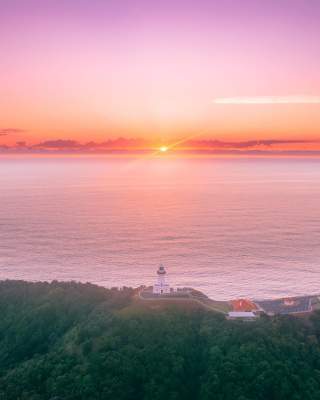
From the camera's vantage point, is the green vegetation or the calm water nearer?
the green vegetation

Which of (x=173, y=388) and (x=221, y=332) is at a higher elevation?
(x=221, y=332)

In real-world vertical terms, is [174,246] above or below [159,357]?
above

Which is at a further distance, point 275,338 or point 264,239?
point 264,239

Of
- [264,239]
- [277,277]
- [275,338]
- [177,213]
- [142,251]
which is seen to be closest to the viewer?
[275,338]

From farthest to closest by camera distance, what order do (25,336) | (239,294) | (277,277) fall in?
1. (277,277)
2. (239,294)
3. (25,336)

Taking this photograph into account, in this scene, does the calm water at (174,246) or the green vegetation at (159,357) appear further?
the calm water at (174,246)

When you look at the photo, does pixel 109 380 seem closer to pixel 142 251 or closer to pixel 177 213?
pixel 142 251

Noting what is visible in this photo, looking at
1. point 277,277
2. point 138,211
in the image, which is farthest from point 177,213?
point 277,277

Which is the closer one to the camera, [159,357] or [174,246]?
[159,357]
